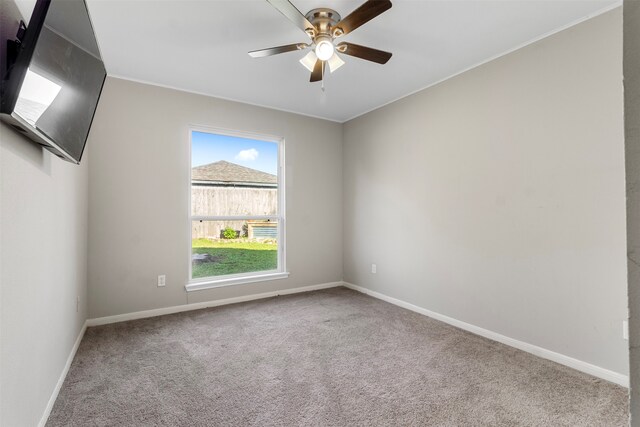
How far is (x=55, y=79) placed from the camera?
1.39m

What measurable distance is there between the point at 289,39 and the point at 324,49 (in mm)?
558

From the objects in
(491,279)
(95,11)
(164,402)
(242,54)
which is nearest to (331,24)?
(242,54)

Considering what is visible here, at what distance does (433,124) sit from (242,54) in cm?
206

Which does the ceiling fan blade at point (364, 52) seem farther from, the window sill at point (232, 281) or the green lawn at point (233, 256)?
the window sill at point (232, 281)

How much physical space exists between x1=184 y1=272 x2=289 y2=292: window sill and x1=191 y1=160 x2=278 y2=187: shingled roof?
1.20m

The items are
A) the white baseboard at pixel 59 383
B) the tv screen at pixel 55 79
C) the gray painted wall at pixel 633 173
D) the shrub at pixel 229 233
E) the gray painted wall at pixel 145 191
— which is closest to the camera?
the gray painted wall at pixel 633 173

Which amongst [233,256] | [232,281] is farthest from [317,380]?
[233,256]

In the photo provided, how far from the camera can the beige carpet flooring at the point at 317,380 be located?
1835 mm

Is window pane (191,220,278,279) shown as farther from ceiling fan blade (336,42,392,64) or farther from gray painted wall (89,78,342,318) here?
ceiling fan blade (336,42,392,64)

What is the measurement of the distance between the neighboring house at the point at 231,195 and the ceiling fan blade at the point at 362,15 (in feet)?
7.80

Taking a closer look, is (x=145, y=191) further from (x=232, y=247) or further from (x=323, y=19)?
(x=323, y=19)

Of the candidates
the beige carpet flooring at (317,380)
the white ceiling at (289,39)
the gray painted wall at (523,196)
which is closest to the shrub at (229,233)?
the beige carpet flooring at (317,380)

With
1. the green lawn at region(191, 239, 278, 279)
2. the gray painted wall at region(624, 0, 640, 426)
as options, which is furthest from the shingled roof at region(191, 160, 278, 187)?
the gray painted wall at region(624, 0, 640, 426)

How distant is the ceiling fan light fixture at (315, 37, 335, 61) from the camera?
2221mm
